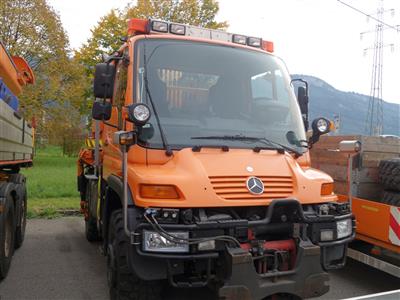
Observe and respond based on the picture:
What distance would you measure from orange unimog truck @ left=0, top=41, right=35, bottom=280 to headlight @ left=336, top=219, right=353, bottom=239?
3.58 metres

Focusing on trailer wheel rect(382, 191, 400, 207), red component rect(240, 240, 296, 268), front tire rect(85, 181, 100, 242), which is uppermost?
trailer wheel rect(382, 191, 400, 207)

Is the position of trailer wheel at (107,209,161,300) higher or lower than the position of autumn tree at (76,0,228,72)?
lower

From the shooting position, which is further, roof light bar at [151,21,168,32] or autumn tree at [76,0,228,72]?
→ autumn tree at [76,0,228,72]

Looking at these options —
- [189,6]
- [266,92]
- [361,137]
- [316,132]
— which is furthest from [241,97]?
[189,6]

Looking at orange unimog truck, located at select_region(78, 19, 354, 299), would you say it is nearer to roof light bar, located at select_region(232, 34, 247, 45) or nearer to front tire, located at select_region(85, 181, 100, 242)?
roof light bar, located at select_region(232, 34, 247, 45)

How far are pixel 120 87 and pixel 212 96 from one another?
3.16 feet

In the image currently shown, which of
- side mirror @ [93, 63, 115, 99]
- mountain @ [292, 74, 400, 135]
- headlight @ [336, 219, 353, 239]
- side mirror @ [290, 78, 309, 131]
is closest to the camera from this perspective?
headlight @ [336, 219, 353, 239]

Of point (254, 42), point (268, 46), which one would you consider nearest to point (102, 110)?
point (254, 42)

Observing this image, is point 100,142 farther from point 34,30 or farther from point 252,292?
point 34,30

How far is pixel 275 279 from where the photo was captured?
10.8 feet

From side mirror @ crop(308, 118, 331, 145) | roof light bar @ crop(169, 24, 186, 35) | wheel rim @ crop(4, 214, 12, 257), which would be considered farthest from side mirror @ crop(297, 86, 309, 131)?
wheel rim @ crop(4, 214, 12, 257)

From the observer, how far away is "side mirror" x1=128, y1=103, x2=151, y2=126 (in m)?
3.41

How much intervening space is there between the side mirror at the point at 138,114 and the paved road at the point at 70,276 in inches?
68.5

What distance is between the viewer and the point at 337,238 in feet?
12.1
